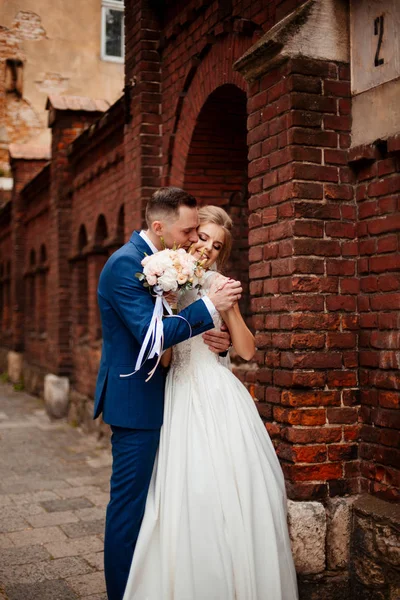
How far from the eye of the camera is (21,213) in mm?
16625

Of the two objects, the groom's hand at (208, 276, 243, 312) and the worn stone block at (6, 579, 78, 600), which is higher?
the groom's hand at (208, 276, 243, 312)

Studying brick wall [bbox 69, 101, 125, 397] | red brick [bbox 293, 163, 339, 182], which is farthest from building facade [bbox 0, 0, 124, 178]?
red brick [bbox 293, 163, 339, 182]

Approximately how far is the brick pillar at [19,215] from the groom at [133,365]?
13366 millimetres

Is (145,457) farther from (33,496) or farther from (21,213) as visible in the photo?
(21,213)

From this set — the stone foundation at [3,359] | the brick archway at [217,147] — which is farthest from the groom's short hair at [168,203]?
the stone foundation at [3,359]

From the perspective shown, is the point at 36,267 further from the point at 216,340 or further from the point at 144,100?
the point at 216,340

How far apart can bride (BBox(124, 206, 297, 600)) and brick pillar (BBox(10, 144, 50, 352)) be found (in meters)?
13.6

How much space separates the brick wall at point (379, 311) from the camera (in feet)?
13.4

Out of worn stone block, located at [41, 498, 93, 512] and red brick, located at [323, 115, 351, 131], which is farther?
worn stone block, located at [41, 498, 93, 512]

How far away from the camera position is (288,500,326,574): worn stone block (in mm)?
4184

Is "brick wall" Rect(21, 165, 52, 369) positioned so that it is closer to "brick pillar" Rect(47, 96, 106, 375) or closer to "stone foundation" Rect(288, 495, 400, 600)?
"brick pillar" Rect(47, 96, 106, 375)

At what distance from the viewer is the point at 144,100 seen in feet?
24.3

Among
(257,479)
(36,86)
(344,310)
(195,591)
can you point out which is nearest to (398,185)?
(344,310)

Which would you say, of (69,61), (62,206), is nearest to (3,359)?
(69,61)
